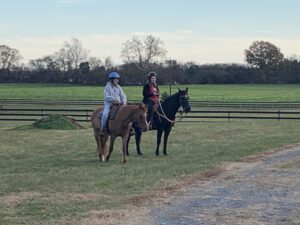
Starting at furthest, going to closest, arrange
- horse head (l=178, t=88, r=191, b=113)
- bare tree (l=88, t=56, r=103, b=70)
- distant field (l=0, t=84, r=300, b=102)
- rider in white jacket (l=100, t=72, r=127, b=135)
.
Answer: bare tree (l=88, t=56, r=103, b=70) → distant field (l=0, t=84, r=300, b=102) → horse head (l=178, t=88, r=191, b=113) → rider in white jacket (l=100, t=72, r=127, b=135)

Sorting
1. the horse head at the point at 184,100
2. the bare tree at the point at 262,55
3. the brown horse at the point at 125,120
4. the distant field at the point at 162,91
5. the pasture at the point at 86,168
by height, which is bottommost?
the distant field at the point at 162,91

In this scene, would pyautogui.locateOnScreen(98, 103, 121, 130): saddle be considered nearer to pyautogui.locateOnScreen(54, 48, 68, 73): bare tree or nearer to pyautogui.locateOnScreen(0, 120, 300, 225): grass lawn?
pyautogui.locateOnScreen(0, 120, 300, 225): grass lawn

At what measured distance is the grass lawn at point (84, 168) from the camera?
29.7ft

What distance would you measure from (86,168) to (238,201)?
15.3 feet

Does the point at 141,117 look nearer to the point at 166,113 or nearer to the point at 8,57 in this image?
the point at 166,113

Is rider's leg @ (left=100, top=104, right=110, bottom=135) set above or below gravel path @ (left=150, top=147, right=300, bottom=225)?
above

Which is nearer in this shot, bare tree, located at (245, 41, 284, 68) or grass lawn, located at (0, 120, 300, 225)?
grass lawn, located at (0, 120, 300, 225)

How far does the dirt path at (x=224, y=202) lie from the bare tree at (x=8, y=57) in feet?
344

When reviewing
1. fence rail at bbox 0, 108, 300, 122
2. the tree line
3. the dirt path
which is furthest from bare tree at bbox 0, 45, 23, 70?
the dirt path

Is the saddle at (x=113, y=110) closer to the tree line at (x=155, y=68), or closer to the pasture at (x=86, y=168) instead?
the pasture at (x=86, y=168)

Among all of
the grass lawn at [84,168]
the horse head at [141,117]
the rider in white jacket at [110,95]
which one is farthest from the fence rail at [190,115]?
the horse head at [141,117]

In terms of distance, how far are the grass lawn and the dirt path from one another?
0.51 m

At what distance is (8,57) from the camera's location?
116 meters

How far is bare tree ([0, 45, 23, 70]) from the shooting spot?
114 m
